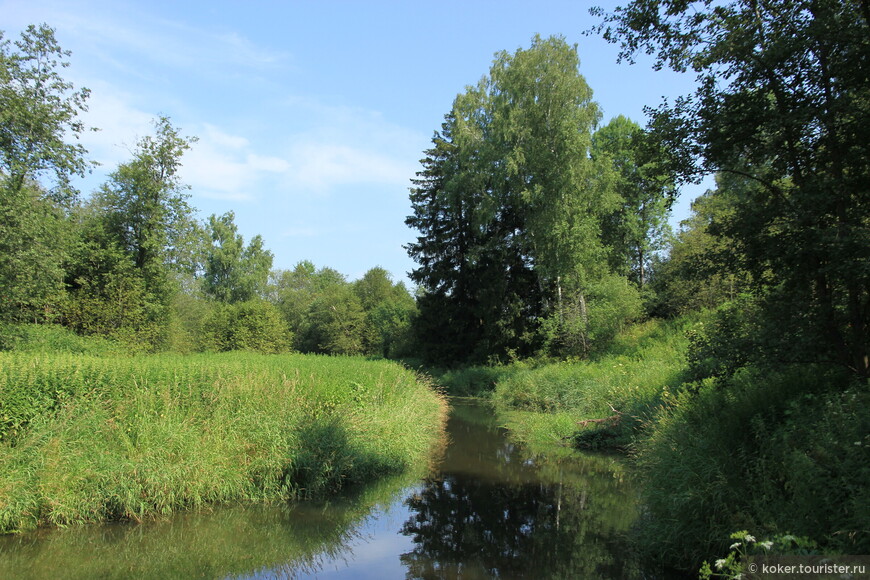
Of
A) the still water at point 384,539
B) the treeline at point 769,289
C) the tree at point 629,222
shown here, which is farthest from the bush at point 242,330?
the treeline at point 769,289

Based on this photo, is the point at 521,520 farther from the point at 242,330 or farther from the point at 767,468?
the point at 242,330

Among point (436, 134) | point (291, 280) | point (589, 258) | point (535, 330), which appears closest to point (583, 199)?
point (589, 258)

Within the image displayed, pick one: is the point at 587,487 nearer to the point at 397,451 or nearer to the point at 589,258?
the point at 397,451

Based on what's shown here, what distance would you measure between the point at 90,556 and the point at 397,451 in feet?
21.9

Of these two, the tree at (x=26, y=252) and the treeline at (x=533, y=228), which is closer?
the tree at (x=26, y=252)

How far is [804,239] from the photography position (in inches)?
269

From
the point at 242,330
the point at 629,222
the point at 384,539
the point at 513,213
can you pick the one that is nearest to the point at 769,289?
the point at 384,539

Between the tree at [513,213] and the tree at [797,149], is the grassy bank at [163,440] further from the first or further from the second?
the tree at [513,213]

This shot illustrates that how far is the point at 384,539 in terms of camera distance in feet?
29.6

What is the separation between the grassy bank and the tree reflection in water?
2002 millimetres

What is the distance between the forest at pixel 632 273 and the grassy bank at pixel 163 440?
0.63m

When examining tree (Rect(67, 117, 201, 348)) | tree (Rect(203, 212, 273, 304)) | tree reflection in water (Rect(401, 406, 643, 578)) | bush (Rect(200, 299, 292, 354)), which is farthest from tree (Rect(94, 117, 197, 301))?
tree (Rect(203, 212, 273, 304))

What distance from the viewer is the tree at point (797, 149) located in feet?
21.9

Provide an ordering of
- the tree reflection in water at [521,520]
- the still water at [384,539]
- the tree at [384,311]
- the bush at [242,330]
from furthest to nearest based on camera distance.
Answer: the tree at [384,311], the bush at [242,330], the tree reflection in water at [521,520], the still water at [384,539]
